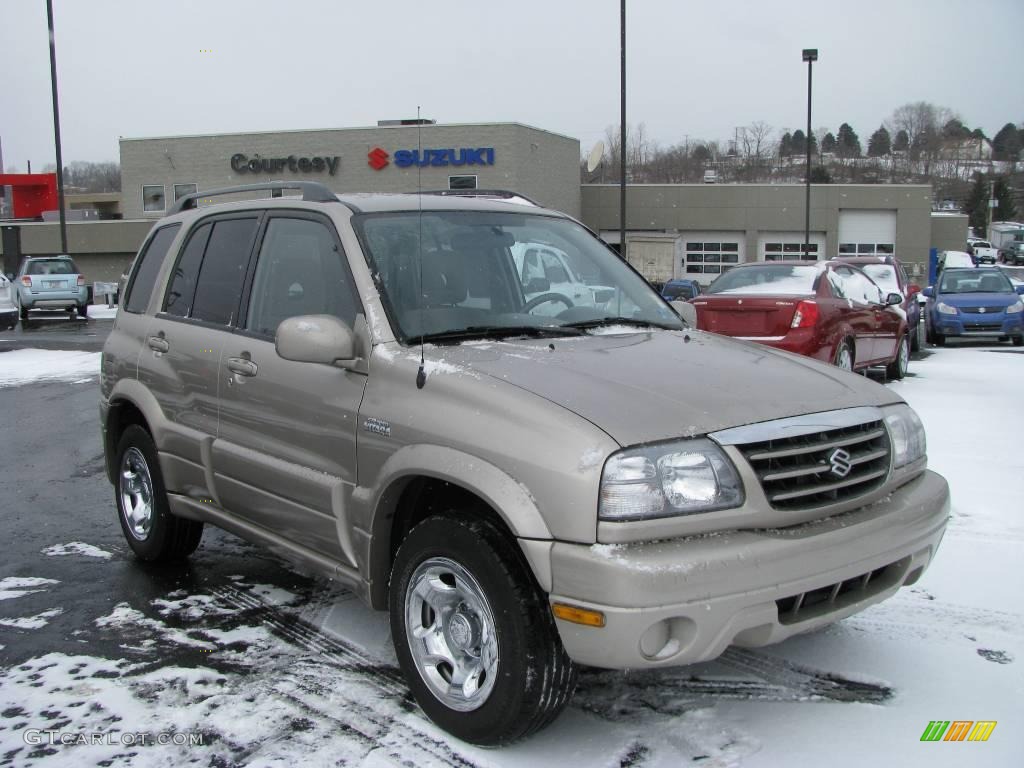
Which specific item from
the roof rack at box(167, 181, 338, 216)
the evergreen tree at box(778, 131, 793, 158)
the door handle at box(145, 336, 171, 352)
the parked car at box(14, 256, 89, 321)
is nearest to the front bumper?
the roof rack at box(167, 181, 338, 216)

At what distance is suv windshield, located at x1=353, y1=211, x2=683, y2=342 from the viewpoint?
3.73 m

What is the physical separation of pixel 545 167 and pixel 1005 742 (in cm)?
4150

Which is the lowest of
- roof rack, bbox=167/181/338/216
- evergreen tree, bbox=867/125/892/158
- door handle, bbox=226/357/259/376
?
door handle, bbox=226/357/259/376

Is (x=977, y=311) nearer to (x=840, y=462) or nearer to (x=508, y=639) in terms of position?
(x=840, y=462)

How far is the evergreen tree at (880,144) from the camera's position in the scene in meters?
106

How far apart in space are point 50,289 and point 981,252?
210 ft

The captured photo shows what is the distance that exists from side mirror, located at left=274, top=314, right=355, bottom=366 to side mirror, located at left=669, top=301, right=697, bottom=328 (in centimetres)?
189

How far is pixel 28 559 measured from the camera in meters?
5.44

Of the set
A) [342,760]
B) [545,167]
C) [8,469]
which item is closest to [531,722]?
[342,760]

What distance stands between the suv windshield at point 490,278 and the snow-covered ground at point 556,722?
1.42m

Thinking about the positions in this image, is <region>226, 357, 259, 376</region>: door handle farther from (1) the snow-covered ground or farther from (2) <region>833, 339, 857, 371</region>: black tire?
(2) <region>833, 339, 857, 371</region>: black tire

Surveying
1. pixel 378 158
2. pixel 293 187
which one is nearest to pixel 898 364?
pixel 293 187

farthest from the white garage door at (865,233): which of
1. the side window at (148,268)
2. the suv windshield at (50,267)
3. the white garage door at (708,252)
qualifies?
the side window at (148,268)

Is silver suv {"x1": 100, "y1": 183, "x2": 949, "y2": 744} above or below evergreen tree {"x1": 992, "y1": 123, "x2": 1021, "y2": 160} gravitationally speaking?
below
